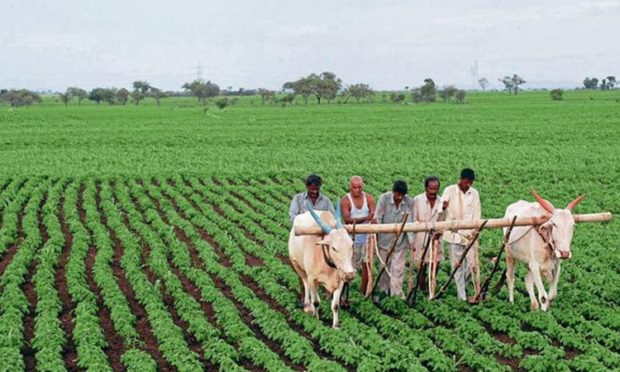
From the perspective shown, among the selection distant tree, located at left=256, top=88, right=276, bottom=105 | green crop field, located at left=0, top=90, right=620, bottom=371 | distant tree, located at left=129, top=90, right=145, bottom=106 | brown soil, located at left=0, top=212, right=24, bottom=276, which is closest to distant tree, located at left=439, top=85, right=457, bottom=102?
distant tree, located at left=256, top=88, right=276, bottom=105

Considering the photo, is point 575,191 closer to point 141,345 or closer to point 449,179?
point 449,179

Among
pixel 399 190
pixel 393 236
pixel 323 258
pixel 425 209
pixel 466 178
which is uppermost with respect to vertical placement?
pixel 466 178

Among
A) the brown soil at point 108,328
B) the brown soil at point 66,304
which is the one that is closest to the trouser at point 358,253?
the brown soil at point 108,328

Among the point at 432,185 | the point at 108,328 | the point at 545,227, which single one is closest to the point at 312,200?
the point at 432,185

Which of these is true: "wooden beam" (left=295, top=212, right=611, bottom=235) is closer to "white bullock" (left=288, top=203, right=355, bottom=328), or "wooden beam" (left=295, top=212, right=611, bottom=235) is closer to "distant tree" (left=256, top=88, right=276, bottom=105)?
"white bullock" (left=288, top=203, right=355, bottom=328)

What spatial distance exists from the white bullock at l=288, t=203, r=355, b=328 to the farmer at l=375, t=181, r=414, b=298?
1219 millimetres

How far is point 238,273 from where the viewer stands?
14.7 metres

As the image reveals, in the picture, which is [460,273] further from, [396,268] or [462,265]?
[396,268]

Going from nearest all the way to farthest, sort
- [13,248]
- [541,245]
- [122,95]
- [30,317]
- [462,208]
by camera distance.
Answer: [541,245]
[462,208]
[30,317]
[13,248]
[122,95]

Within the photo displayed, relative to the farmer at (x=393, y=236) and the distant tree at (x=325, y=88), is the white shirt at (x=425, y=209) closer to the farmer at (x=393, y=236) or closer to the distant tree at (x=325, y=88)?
the farmer at (x=393, y=236)

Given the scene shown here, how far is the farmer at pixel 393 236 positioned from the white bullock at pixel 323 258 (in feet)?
4.00

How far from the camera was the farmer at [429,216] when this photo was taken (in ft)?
38.5

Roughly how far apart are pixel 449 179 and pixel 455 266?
1648 centimetres

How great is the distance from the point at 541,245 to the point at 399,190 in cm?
225
